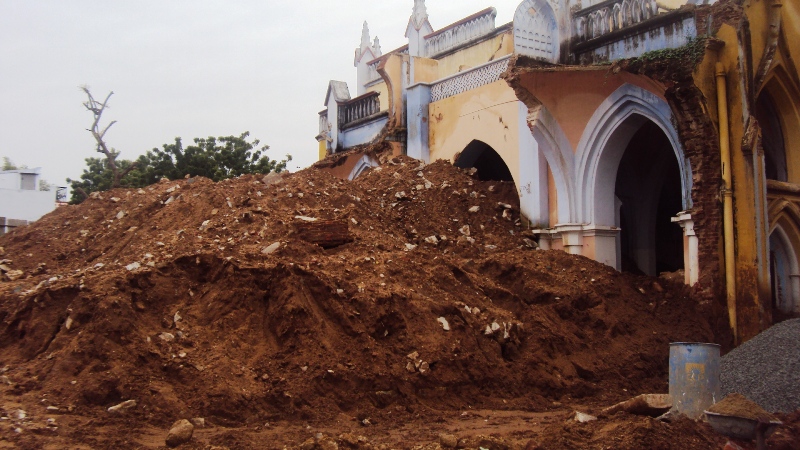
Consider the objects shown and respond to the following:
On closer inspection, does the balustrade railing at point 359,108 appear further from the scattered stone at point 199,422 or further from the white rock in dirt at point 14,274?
the scattered stone at point 199,422

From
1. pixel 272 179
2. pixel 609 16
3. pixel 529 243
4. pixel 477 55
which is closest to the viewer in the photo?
pixel 272 179

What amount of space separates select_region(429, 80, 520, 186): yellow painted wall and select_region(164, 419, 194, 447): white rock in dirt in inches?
321

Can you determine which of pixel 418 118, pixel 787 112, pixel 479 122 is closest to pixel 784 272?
pixel 787 112

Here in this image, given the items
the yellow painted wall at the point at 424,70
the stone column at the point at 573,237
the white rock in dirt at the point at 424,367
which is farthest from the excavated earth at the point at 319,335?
the yellow painted wall at the point at 424,70

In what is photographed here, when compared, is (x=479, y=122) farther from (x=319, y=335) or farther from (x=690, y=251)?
(x=319, y=335)

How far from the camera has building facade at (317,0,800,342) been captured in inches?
400

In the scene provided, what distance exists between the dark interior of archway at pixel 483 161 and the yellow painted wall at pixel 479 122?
0.69ft

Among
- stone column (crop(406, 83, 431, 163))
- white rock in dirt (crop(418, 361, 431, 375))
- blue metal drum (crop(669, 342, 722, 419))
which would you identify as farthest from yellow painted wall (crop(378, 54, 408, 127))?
blue metal drum (crop(669, 342, 722, 419))

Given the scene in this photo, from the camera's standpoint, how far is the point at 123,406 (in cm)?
661

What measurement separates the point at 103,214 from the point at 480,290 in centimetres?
640

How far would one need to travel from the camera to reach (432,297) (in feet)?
28.5

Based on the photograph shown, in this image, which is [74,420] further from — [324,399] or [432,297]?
[432,297]

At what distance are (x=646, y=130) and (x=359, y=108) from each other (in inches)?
291

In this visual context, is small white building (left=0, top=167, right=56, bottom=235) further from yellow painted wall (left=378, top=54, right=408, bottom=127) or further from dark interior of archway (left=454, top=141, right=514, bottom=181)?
dark interior of archway (left=454, top=141, right=514, bottom=181)
